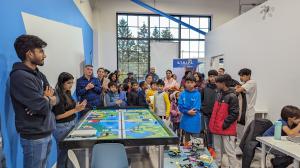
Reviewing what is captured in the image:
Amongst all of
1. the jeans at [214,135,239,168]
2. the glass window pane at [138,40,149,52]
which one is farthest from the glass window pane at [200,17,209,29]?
the jeans at [214,135,239,168]

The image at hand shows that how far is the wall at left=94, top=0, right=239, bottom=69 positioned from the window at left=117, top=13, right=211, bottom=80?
282 mm

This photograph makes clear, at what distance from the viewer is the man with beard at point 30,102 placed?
1914 mm

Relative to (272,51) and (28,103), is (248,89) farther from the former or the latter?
(28,103)

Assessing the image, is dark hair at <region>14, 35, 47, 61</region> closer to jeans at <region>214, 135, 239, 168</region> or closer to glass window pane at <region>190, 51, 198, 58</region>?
jeans at <region>214, 135, 239, 168</region>

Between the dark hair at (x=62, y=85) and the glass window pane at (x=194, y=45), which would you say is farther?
the glass window pane at (x=194, y=45)

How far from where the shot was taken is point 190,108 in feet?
12.5

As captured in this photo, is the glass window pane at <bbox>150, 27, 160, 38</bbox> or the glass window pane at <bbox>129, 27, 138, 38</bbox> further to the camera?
the glass window pane at <bbox>150, 27, 160, 38</bbox>

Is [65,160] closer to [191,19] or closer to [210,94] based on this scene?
[210,94]

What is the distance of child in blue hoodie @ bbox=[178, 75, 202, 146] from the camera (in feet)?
12.4

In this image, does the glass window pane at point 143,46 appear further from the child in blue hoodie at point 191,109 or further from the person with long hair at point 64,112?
the person with long hair at point 64,112

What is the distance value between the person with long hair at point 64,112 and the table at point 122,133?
161 millimetres

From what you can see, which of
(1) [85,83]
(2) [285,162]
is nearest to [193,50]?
(1) [85,83]

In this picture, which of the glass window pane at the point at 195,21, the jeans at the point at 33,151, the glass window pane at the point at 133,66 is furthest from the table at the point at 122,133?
the glass window pane at the point at 195,21

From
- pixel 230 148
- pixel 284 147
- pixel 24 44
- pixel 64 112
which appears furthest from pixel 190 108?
pixel 24 44
